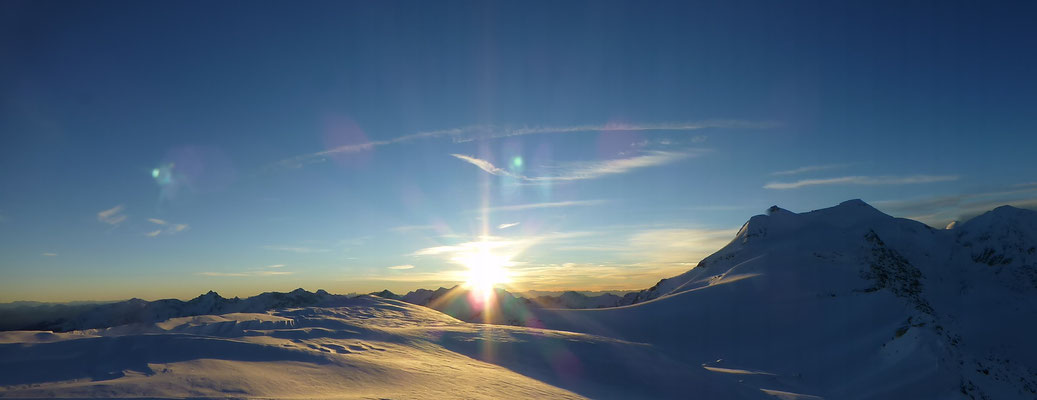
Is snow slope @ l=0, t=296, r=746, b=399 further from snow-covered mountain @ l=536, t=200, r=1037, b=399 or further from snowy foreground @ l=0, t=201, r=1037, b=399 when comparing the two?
snow-covered mountain @ l=536, t=200, r=1037, b=399

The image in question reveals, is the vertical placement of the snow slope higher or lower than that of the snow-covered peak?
lower

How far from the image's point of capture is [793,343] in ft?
199

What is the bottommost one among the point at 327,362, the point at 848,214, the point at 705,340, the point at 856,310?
the point at 705,340

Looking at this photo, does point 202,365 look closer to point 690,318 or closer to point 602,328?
point 602,328

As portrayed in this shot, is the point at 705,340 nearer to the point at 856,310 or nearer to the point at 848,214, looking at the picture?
the point at 856,310

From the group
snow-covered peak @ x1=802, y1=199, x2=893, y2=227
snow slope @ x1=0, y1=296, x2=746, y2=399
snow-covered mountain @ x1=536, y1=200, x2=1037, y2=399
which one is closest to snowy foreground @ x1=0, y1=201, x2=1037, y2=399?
snow slope @ x1=0, y1=296, x2=746, y2=399

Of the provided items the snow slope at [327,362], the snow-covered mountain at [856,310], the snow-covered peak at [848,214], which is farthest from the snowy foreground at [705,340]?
the snow-covered peak at [848,214]

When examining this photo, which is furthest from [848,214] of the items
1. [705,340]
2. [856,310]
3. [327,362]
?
[327,362]

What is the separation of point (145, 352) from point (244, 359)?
3022mm

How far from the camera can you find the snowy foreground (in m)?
15.1

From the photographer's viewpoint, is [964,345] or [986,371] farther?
[964,345]

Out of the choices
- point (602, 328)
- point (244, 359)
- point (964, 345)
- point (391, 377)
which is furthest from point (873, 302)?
point (244, 359)

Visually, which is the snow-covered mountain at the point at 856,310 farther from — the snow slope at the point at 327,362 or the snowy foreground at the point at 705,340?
the snow slope at the point at 327,362

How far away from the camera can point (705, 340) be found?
216 feet
